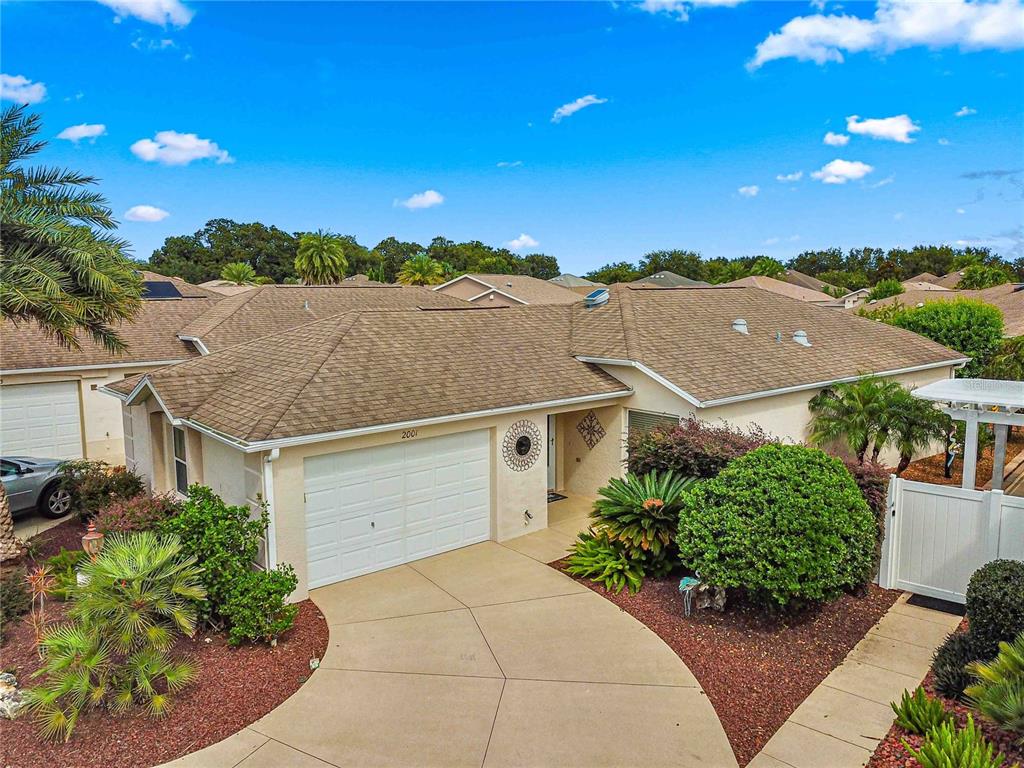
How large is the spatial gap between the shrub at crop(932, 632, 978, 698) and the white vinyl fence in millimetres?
2207

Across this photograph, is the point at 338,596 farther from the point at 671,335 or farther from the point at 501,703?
the point at 671,335

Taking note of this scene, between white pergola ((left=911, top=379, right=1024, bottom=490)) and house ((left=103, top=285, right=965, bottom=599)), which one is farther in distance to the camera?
house ((left=103, top=285, right=965, bottom=599))

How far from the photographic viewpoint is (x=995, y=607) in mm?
6398

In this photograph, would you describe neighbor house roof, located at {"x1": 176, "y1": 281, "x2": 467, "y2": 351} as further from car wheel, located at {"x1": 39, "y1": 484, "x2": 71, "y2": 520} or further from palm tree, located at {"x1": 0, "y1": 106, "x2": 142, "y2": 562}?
palm tree, located at {"x1": 0, "y1": 106, "x2": 142, "y2": 562}

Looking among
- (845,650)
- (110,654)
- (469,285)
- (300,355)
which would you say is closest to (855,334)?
(845,650)

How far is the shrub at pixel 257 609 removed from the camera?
7.93m

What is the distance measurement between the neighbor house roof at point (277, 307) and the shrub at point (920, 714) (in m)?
18.7

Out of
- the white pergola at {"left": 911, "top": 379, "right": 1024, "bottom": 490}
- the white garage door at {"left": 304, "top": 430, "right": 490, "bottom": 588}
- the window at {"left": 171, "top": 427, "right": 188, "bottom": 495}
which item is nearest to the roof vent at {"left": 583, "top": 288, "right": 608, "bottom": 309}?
the white garage door at {"left": 304, "top": 430, "right": 490, "bottom": 588}

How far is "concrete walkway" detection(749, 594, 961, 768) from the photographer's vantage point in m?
5.90

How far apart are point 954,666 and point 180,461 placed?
41.5ft

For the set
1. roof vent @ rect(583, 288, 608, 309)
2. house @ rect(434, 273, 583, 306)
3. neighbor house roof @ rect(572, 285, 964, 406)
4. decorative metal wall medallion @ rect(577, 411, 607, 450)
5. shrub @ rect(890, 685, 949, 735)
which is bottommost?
shrub @ rect(890, 685, 949, 735)

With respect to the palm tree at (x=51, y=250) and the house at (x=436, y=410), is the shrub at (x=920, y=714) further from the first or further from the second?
the palm tree at (x=51, y=250)

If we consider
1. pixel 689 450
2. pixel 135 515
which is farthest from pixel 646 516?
pixel 135 515

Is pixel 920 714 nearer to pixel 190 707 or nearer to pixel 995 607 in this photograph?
pixel 995 607
